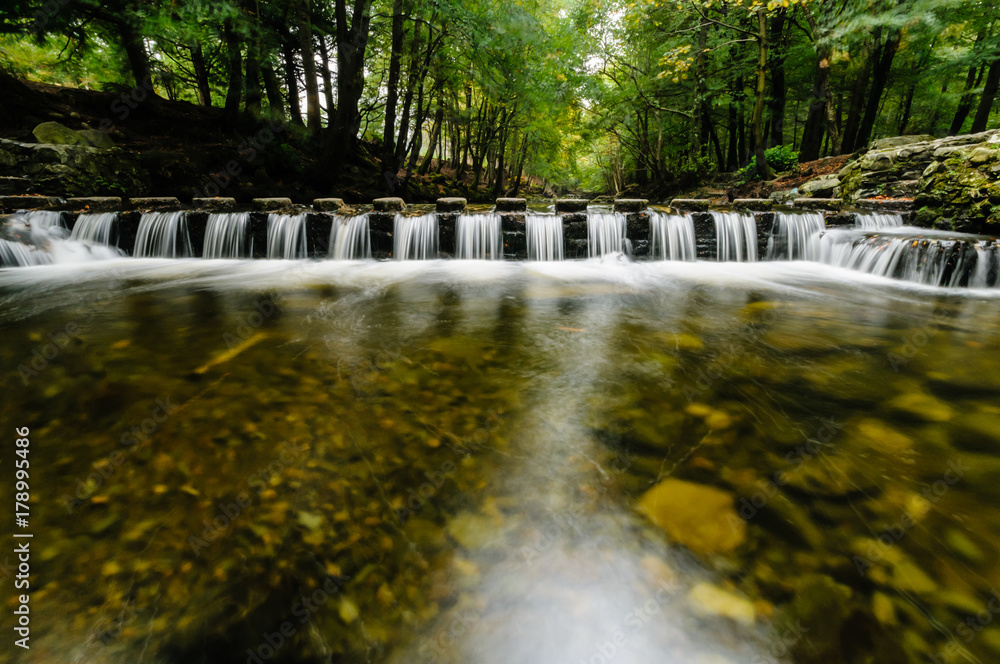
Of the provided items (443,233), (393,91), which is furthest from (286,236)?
(393,91)

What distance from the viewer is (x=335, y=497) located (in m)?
1.72

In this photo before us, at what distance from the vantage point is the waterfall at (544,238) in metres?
8.74

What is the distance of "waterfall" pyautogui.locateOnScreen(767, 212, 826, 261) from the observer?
27.0ft

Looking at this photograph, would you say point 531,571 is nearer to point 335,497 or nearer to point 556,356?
point 335,497

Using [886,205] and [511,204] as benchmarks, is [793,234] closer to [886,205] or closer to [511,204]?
[886,205]

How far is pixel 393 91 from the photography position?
39.5 ft

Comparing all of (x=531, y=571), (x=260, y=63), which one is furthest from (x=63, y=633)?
(x=260, y=63)

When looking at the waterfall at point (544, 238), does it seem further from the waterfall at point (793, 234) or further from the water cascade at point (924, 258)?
the water cascade at point (924, 258)

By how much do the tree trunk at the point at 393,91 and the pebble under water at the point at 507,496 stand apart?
37.0 feet

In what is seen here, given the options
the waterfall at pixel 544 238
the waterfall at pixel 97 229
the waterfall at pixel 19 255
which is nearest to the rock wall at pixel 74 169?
the waterfall at pixel 97 229

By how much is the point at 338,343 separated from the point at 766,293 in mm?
5880

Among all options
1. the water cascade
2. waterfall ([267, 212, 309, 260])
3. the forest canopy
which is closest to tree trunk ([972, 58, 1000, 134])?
the forest canopy

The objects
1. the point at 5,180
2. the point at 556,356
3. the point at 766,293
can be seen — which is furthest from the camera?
the point at 5,180

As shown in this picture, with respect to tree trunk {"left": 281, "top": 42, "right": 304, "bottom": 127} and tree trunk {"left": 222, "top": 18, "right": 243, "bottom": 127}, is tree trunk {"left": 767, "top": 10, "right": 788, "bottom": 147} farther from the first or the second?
tree trunk {"left": 281, "top": 42, "right": 304, "bottom": 127}
